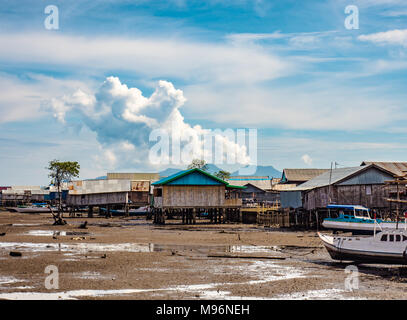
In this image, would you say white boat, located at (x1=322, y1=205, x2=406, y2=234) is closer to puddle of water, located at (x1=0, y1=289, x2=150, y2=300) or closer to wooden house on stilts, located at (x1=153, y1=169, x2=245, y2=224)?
wooden house on stilts, located at (x1=153, y1=169, x2=245, y2=224)

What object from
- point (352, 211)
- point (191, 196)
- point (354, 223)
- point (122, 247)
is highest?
point (191, 196)

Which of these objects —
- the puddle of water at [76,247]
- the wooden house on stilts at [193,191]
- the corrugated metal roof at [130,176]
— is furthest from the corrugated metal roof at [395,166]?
the corrugated metal roof at [130,176]

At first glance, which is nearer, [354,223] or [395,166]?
[354,223]

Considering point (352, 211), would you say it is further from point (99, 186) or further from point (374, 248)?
point (99, 186)

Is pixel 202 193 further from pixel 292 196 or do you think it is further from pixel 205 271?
pixel 205 271

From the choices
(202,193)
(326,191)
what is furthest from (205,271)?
(202,193)

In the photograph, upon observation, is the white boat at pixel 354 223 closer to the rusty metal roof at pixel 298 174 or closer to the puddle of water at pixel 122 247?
the puddle of water at pixel 122 247

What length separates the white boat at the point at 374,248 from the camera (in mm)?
23984

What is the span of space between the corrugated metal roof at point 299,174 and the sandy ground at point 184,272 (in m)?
60.3

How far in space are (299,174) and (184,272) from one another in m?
75.8

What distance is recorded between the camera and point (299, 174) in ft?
311

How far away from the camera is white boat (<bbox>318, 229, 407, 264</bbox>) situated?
23984 millimetres

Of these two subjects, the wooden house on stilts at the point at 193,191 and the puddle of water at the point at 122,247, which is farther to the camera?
the wooden house on stilts at the point at 193,191

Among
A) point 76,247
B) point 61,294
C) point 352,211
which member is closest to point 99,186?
point 352,211
